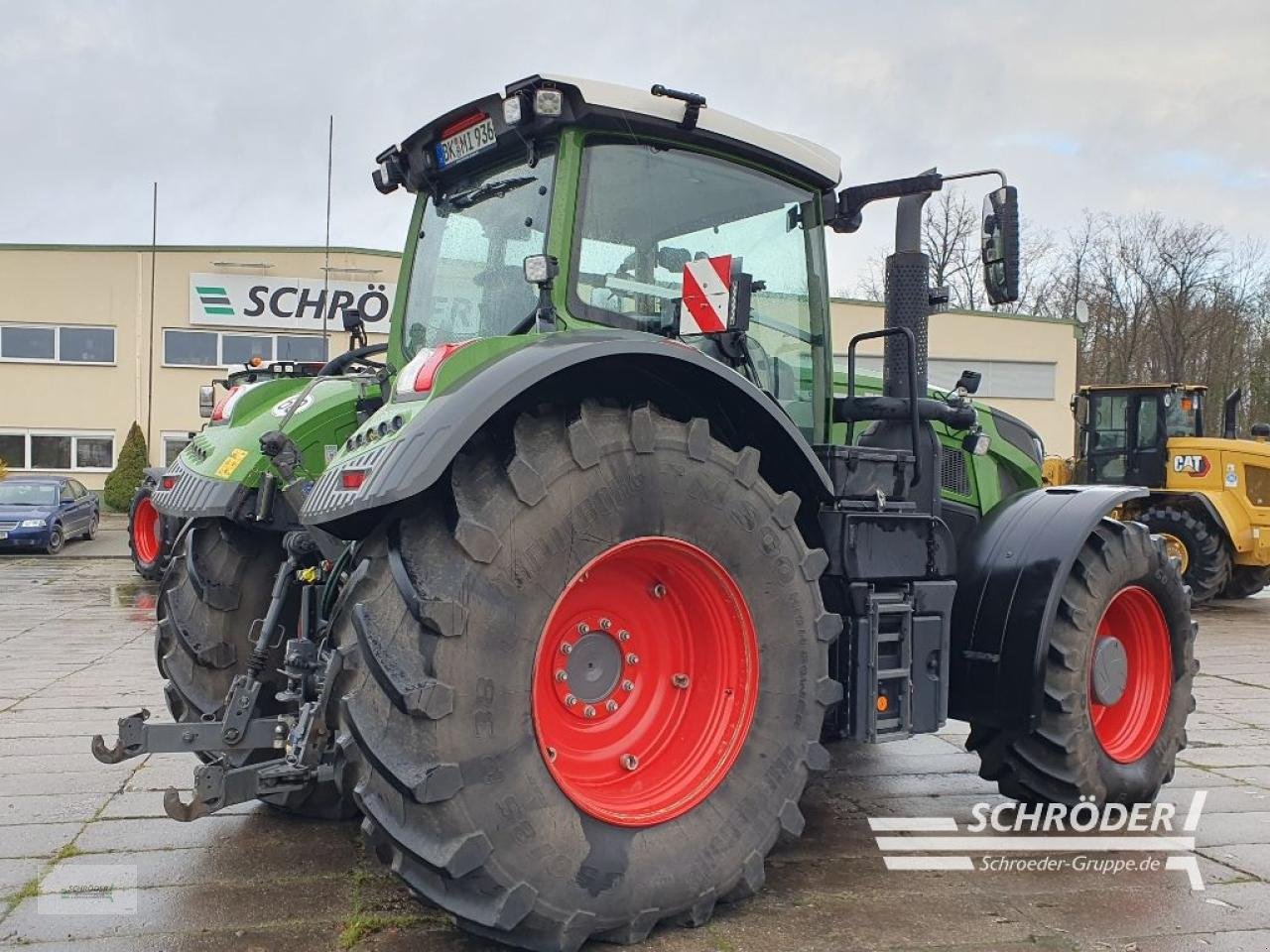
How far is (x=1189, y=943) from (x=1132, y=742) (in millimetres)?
1598

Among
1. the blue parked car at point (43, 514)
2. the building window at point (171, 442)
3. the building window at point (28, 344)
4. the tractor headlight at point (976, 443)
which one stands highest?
the building window at point (28, 344)

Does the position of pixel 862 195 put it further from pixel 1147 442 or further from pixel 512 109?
pixel 1147 442

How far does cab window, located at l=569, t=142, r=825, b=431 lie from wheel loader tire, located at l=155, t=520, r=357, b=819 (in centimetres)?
193

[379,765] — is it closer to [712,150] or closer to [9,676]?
[712,150]

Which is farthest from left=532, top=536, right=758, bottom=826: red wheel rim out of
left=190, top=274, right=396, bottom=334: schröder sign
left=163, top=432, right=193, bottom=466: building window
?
left=163, top=432, right=193, bottom=466: building window

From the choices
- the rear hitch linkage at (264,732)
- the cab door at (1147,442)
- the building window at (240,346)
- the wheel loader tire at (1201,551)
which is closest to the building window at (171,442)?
the building window at (240,346)

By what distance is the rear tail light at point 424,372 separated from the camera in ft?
11.1

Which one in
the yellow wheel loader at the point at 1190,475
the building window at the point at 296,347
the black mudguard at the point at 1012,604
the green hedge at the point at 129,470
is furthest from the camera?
→ the building window at the point at 296,347

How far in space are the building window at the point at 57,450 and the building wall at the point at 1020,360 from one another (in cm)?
2118

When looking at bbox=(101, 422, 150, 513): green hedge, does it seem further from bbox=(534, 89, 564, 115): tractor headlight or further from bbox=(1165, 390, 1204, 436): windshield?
bbox=(534, 89, 564, 115): tractor headlight

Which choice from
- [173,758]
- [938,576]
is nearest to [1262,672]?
[938,576]

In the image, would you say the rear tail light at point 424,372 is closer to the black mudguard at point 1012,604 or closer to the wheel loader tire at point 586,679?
the wheel loader tire at point 586,679

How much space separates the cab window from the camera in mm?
3918

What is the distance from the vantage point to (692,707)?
370 centimetres
